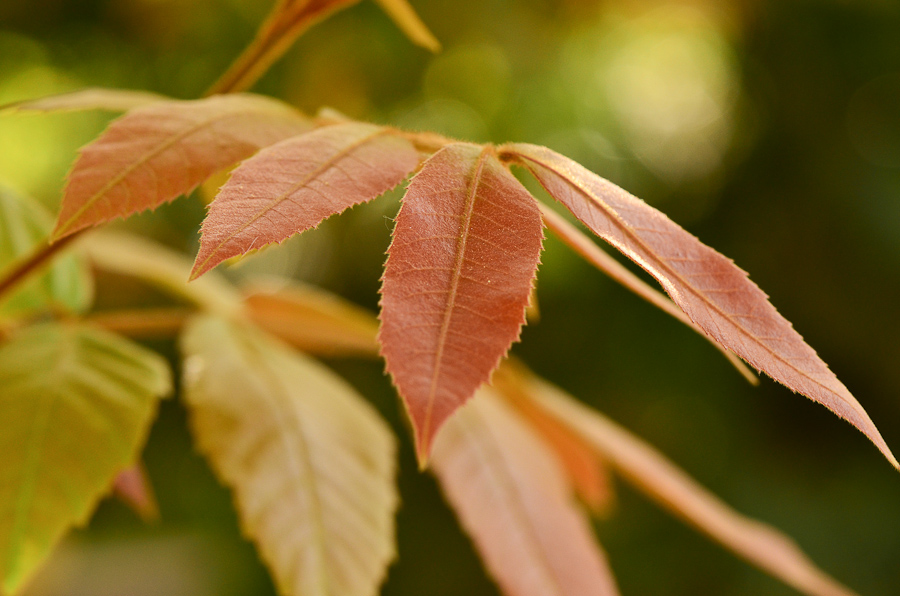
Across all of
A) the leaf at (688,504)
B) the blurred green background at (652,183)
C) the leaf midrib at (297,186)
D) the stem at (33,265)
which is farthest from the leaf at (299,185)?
the blurred green background at (652,183)

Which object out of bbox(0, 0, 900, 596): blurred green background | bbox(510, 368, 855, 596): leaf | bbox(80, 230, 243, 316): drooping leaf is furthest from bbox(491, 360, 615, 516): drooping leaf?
bbox(0, 0, 900, 596): blurred green background

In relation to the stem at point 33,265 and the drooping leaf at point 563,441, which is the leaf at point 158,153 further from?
the drooping leaf at point 563,441

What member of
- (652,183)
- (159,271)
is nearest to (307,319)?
(159,271)

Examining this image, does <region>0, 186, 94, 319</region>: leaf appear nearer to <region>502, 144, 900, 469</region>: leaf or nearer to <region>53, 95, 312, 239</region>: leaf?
<region>53, 95, 312, 239</region>: leaf

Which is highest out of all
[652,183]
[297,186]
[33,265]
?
[297,186]

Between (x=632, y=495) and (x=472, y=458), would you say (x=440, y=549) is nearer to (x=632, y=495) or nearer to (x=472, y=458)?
(x=632, y=495)

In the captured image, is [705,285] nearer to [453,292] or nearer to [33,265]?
[453,292]
